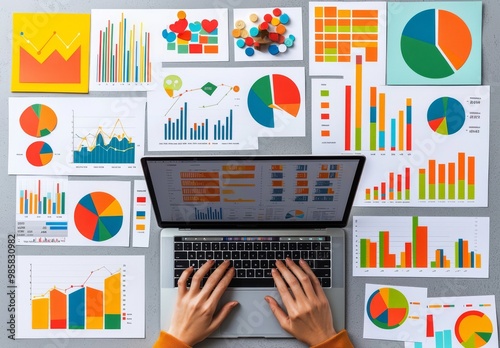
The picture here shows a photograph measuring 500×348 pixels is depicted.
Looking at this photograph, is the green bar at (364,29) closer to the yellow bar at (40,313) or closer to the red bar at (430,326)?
the red bar at (430,326)

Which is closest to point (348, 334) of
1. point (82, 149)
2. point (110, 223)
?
point (110, 223)

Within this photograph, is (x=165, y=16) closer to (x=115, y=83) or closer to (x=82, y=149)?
(x=115, y=83)

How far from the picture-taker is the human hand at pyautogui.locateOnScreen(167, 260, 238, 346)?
1.09 m

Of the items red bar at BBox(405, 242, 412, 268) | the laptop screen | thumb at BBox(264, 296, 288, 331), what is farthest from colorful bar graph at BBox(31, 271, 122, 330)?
red bar at BBox(405, 242, 412, 268)

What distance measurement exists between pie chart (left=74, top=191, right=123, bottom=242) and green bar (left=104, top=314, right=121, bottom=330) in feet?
0.61

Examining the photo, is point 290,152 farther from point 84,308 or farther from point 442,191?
point 84,308

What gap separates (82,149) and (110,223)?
19 cm

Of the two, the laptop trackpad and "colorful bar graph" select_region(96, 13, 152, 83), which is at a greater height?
"colorful bar graph" select_region(96, 13, 152, 83)

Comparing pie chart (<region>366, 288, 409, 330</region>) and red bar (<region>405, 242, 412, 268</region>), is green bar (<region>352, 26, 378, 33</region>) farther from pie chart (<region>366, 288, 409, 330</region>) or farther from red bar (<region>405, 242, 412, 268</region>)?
pie chart (<region>366, 288, 409, 330</region>)

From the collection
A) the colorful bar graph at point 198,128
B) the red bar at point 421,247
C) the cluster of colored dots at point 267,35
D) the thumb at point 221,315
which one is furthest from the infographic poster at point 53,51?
the red bar at point 421,247

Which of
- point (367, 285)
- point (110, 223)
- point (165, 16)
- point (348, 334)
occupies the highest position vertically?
point (165, 16)

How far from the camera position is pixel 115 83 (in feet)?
3.76

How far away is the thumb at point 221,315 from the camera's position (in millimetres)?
1104

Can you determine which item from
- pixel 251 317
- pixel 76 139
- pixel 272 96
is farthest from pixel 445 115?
pixel 76 139
